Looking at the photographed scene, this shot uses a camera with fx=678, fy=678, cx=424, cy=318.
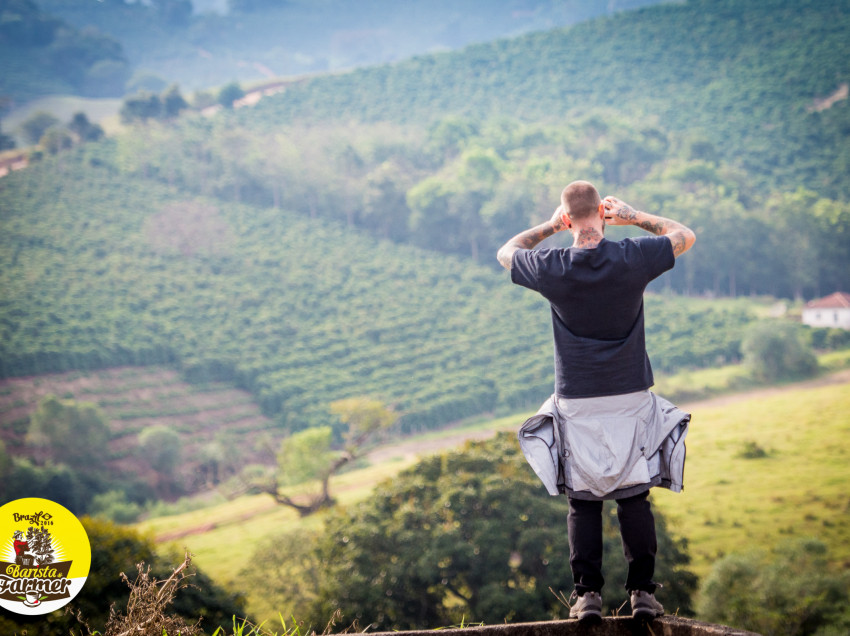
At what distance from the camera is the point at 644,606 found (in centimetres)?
212

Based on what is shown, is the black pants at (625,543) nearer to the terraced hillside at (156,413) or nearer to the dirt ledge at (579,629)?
the dirt ledge at (579,629)

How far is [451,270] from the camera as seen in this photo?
50000 millimetres

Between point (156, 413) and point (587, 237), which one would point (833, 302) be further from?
point (587, 237)

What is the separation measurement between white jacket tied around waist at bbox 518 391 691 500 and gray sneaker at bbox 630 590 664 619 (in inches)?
12.1

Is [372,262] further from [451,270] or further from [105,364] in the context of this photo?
[105,364]

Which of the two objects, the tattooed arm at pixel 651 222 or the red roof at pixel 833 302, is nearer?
the tattooed arm at pixel 651 222

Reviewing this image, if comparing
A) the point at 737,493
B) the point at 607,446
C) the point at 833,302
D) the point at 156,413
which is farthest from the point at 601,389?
the point at 833,302

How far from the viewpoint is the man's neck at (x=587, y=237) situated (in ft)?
7.48

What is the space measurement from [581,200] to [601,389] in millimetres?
635

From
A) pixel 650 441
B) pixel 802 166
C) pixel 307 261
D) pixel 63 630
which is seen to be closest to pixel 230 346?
pixel 307 261

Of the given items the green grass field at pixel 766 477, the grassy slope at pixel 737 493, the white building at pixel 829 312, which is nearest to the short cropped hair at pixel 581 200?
the green grass field at pixel 766 477

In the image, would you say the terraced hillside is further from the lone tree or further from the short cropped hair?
the short cropped hair

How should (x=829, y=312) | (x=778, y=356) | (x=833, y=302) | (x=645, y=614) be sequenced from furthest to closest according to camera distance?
(x=833, y=302)
(x=829, y=312)
(x=778, y=356)
(x=645, y=614)

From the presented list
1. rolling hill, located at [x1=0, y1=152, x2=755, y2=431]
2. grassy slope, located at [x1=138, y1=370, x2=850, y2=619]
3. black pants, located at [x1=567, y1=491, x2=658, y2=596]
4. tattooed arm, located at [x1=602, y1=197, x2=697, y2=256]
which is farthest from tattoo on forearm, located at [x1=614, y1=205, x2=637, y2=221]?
rolling hill, located at [x1=0, y1=152, x2=755, y2=431]
